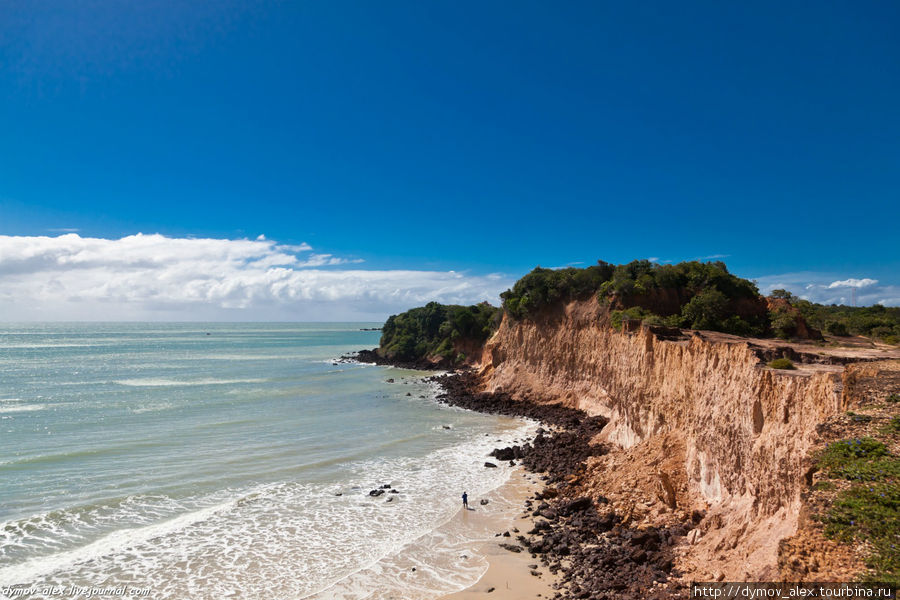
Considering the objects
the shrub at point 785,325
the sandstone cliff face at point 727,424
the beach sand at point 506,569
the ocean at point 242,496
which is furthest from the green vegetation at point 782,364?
the shrub at point 785,325

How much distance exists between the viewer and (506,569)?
13797 mm

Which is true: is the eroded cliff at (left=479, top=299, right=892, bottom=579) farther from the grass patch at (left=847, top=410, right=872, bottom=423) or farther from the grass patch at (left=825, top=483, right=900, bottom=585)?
the grass patch at (left=825, top=483, right=900, bottom=585)

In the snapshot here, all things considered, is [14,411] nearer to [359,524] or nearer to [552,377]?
[359,524]

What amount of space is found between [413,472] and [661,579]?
1375 centimetres

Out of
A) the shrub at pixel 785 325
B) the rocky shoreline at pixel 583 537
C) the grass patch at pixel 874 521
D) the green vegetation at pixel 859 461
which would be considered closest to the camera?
the grass patch at pixel 874 521

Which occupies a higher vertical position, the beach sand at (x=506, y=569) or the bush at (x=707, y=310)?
the bush at (x=707, y=310)

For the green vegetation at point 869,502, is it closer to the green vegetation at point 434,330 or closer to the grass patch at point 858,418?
the grass patch at point 858,418

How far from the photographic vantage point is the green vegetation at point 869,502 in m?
6.86

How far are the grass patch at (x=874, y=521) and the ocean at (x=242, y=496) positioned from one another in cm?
959

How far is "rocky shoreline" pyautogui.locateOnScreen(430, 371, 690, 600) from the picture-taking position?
11891 mm

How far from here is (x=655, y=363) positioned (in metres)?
21.8

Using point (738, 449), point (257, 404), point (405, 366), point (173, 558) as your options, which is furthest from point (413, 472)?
point (405, 366)

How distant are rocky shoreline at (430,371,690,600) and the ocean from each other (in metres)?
1.72

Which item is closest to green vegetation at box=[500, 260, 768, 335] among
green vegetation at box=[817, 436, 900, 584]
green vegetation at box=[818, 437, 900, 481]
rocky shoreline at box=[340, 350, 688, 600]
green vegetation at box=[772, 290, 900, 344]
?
green vegetation at box=[772, 290, 900, 344]
